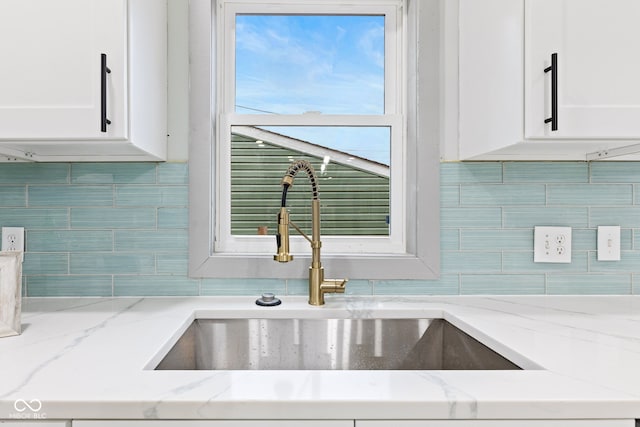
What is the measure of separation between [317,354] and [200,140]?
0.81 metres

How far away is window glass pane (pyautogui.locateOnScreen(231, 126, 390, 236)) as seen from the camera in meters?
1.53

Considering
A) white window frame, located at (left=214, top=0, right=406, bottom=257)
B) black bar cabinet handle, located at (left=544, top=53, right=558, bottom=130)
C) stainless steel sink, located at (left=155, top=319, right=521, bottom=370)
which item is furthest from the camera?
white window frame, located at (left=214, top=0, right=406, bottom=257)

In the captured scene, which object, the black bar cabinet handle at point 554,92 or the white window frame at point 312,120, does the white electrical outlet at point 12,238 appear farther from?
the black bar cabinet handle at point 554,92

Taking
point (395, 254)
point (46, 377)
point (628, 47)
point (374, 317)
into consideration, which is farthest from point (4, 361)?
point (628, 47)

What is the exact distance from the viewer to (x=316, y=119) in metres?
1.52

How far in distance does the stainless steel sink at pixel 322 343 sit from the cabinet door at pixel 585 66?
672 millimetres

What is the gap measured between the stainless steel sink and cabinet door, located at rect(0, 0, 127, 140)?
2.20ft

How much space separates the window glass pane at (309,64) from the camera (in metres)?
1.54

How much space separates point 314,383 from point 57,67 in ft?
3.29

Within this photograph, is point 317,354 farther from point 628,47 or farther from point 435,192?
point 628,47

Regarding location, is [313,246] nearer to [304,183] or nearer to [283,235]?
[283,235]

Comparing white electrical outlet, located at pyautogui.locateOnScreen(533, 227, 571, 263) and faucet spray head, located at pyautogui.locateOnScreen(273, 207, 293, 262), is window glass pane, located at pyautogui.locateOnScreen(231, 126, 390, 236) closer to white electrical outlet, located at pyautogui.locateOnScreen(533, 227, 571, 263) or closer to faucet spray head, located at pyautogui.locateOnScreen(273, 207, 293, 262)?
faucet spray head, located at pyautogui.locateOnScreen(273, 207, 293, 262)
